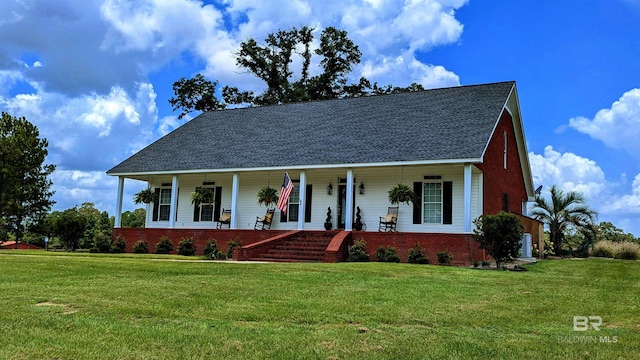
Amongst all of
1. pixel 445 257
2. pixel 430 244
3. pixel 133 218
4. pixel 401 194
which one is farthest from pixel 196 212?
pixel 133 218

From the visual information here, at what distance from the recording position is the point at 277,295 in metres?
8.22

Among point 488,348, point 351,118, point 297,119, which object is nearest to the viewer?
point 488,348

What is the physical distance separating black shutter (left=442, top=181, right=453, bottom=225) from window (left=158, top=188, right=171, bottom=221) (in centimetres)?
1297

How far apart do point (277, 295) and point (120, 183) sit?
750 inches

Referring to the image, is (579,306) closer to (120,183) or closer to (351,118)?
(351,118)

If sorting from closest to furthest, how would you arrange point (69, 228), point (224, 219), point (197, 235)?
point (197, 235) < point (224, 219) < point (69, 228)


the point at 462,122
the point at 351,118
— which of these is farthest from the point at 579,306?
the point at 351,118

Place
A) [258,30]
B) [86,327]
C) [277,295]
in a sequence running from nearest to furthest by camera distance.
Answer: [86,327]
[277,295]
[258,30]

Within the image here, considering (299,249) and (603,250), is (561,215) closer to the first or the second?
(603,250)

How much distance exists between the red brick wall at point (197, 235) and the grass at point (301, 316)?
30.3 feet

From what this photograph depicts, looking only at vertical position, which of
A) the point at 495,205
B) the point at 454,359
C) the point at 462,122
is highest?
the point at 462,122

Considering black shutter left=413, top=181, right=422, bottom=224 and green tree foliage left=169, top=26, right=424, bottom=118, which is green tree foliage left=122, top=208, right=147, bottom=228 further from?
black shutter left=413, top=181, right=422, bottom=224

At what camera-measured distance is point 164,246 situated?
2200 centimetres

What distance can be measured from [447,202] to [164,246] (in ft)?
38.2
